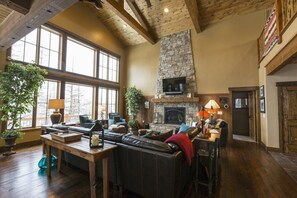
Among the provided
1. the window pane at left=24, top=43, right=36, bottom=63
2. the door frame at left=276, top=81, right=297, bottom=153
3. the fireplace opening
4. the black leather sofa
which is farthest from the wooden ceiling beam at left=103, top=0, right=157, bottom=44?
the door frame at left=276, top=81, right=297, bottom=153

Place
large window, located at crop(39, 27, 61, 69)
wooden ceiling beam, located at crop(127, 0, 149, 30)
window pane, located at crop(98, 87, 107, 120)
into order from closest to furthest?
large window, located at crop(39, 27, 61, 69), wooden ceiling beam, located at crop(127, 0, 149, 30), window pane, located at crop(98, 87, 107, 120)

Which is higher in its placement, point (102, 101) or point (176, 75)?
point (176, 75)

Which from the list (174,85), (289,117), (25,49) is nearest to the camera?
(289,117)

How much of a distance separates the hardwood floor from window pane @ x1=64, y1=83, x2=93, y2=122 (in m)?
2.60

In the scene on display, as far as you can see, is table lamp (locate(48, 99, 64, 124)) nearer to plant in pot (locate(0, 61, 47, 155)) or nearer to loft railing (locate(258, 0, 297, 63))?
plant in pot (locate(0, 61, 47, 155))

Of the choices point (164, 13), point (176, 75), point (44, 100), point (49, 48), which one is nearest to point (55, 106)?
point (44, 100)

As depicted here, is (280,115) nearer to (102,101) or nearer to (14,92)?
(102,101)

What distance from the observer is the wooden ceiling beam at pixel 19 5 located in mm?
2077

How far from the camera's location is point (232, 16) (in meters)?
5.82

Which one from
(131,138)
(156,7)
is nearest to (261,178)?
(131,138)

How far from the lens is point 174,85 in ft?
22.6

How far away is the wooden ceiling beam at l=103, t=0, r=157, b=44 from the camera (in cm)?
483

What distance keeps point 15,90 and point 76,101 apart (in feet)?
8.33

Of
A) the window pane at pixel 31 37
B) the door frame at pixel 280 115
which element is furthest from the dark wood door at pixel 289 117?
the window pane at pixel 31 37
